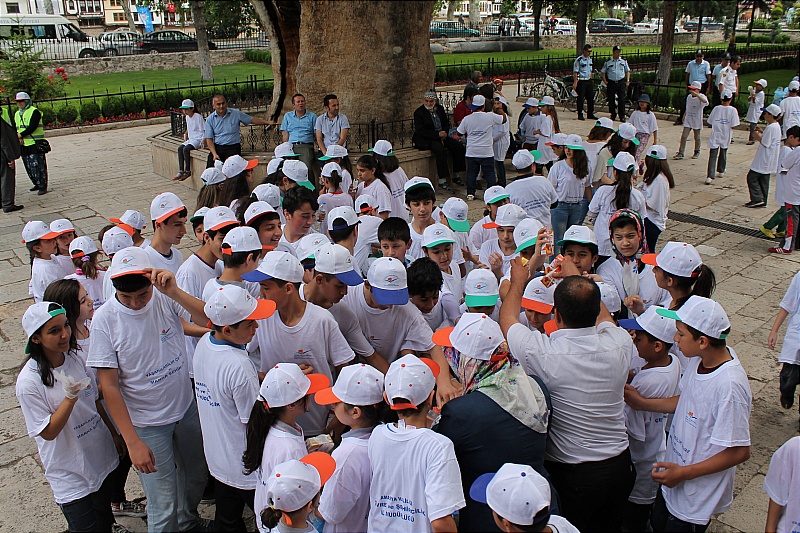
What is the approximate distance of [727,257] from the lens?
872 cm

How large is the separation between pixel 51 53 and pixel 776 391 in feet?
124

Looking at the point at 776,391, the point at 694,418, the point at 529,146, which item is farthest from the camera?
the point at 529,146

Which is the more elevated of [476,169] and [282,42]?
[282,42]

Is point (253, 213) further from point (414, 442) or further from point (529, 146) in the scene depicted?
point (529, 146)

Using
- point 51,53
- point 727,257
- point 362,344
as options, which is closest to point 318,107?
point 727,257

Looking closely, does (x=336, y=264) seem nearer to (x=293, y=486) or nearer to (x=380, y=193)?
(x=293, y=486)

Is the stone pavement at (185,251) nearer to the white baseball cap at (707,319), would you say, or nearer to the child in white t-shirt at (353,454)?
the white baseball cap at (707,319)

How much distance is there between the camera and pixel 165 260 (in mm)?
4637

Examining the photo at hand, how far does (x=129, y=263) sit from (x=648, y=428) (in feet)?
10.2

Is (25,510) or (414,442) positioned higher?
(414,442)

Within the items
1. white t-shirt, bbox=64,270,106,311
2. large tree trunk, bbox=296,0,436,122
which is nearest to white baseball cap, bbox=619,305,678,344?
white t-shirt, bbox=64,270,106,311

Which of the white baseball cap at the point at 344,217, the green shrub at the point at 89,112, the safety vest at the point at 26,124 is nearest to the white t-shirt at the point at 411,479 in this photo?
the white baseball cap at the point at 344,217

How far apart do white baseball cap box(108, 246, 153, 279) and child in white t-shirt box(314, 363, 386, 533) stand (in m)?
1.33

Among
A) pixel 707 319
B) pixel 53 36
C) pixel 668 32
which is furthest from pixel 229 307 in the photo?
pixel 53 36
